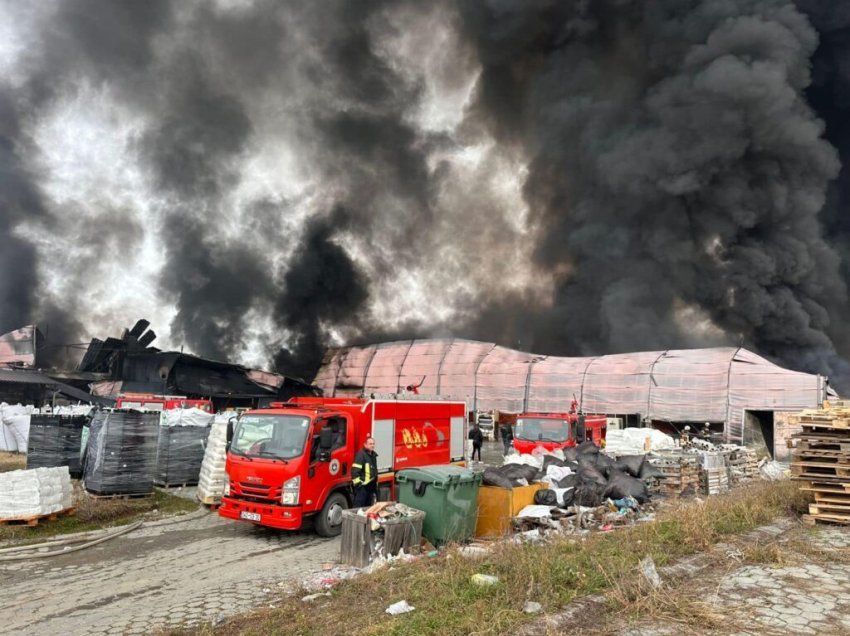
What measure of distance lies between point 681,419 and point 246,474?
24538 millimetres

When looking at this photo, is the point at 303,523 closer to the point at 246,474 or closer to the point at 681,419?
the point at 246,474

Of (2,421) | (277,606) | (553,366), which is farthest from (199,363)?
(277,606)

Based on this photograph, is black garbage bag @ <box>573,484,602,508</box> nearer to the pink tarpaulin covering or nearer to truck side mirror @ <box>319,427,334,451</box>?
truck side mirror @ <box>319,427,334,451</box>

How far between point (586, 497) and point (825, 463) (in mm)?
3603

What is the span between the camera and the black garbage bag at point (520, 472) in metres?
9.92

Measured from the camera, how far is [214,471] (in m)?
11.5

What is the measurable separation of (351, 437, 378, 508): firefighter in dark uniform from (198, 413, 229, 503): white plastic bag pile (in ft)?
13.7

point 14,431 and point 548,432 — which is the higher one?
point 548,432

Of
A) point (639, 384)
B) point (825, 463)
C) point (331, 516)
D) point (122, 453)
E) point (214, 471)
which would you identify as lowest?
point (331, 516)

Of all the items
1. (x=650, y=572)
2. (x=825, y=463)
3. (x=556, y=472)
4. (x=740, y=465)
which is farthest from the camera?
(x=740, y=465)

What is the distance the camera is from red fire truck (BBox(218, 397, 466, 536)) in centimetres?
852

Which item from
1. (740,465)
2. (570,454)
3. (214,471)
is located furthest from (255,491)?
(740,465)

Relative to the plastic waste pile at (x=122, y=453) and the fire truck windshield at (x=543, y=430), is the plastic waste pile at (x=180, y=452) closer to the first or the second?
the plastic waste pile at (x=122, y=453)

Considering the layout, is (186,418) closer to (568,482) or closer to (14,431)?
(14,431)
